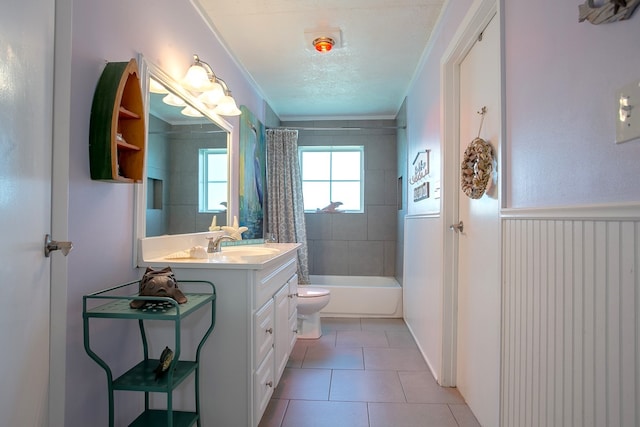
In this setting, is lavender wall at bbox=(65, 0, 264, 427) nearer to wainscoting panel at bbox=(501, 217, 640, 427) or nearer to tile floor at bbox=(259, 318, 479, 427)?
tile floor at bbox=(259, 318, 479, 427)

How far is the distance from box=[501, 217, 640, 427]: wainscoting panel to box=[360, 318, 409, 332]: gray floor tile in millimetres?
1970

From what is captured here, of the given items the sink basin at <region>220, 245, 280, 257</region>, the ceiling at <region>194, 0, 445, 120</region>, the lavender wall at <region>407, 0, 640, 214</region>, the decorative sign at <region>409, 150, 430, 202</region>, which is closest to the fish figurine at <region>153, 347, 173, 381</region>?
the sink basin at <region>220, 245, 280, 257</region>

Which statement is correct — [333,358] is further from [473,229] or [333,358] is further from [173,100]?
[173,100]

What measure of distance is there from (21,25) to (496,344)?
2.01m

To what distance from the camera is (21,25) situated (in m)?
0.99

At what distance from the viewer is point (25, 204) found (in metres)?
1.03

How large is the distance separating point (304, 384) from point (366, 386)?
388 mm

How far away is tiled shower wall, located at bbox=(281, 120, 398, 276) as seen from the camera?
A: 4316 mm

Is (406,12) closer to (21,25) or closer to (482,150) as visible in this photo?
(482,150)

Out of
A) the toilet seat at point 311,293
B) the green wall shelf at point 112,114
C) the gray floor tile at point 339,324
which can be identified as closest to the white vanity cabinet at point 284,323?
the toilet seat at point 311,293

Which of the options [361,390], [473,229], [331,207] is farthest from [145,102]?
[331,207]

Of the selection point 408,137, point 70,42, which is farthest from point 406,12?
point 70,42

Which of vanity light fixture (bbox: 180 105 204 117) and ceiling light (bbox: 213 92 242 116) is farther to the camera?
ceiling light (bbox: 213 92 242 116)

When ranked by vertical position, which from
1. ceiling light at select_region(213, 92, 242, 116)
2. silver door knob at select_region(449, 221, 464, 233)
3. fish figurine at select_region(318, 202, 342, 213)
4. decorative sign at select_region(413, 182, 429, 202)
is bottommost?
silver door knob at select_region(449, 221, 464, 233)
